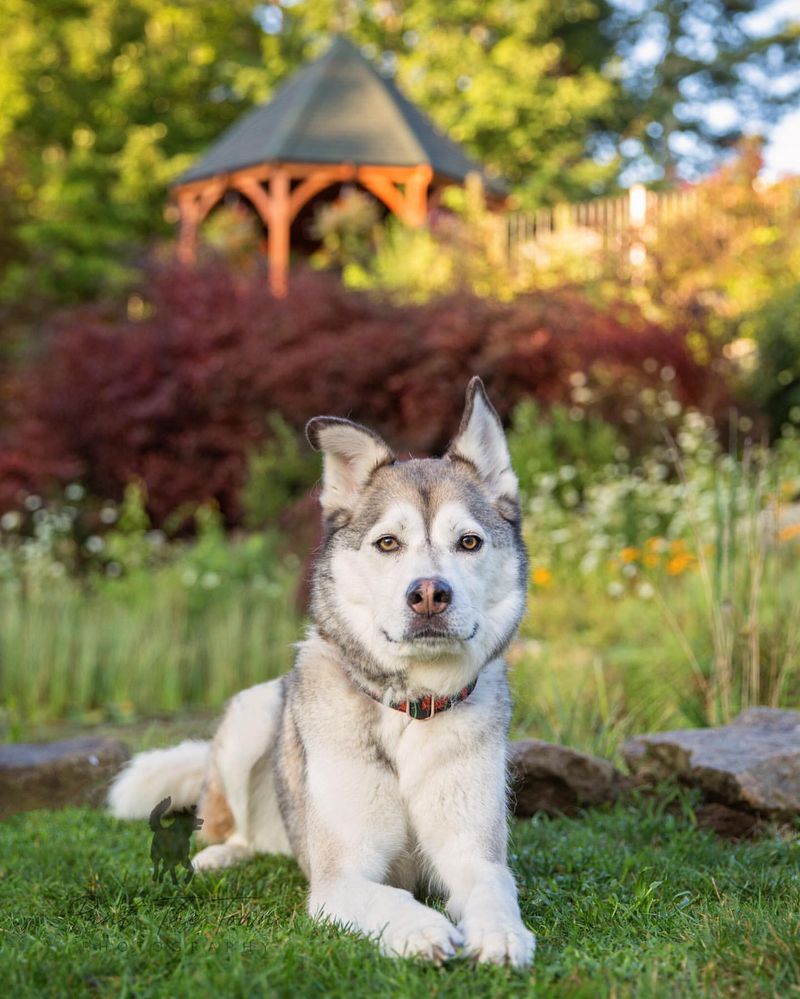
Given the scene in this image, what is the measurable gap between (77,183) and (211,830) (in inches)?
887

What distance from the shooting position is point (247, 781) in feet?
14.7

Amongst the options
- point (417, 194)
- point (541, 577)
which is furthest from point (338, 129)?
point (541, 577)

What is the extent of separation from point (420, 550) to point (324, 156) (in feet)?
56.6

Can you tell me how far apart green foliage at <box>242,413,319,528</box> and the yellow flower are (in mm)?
3125

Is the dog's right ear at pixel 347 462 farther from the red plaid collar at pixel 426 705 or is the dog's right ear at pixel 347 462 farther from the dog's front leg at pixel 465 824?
the dog's front leg at pixel 465 824

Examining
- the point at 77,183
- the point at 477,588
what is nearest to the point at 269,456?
the point at 477,588

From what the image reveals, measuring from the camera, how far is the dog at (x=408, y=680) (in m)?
3.28

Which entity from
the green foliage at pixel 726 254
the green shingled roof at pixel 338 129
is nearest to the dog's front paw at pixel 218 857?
the green foliage at pixel 726 254

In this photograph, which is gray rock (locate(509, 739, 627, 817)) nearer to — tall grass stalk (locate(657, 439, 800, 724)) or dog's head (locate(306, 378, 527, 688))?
tall grass stalk (locate(657, 439, 800, 724))

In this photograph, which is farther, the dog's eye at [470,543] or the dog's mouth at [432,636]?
the dog's eye at [470,543]

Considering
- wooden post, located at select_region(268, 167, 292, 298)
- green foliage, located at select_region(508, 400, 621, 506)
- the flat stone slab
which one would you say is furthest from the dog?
wooden post, located at select_region(268, 167, 292, 298)

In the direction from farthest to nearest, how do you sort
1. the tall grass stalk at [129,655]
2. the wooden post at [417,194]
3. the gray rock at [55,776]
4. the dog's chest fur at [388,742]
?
the wooden post at [417,194] → the tall grass stalk at [129,655] → the gray rock at [55,776] → the dog's chest fur at [388,742]

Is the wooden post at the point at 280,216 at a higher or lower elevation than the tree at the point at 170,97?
lower

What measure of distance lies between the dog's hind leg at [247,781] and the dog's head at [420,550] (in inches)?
36.7
